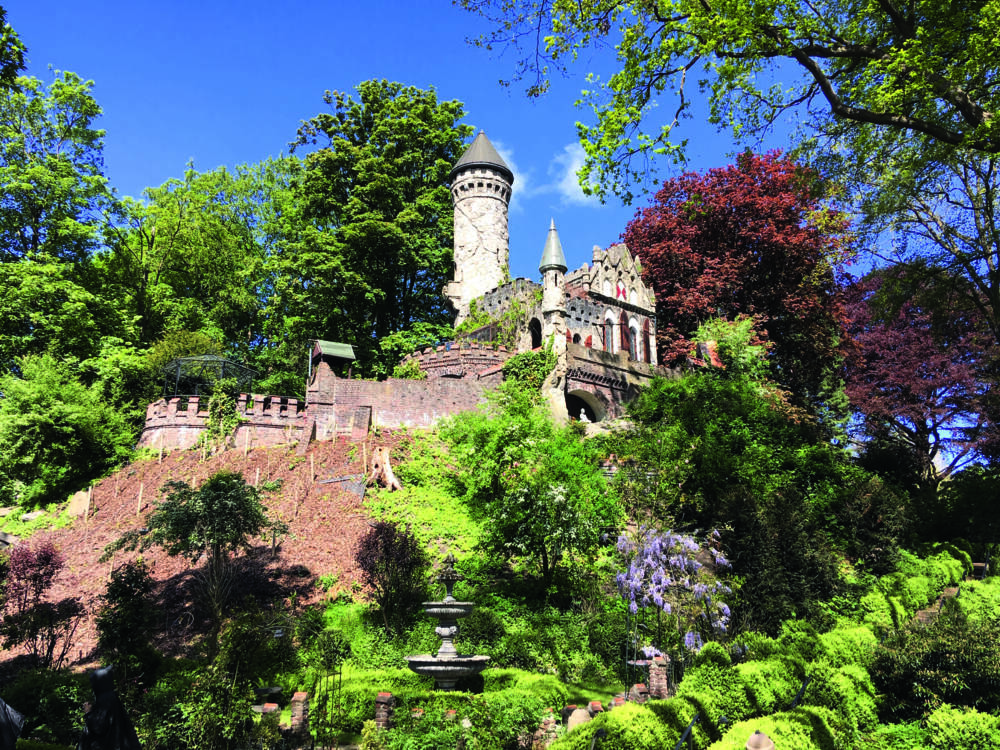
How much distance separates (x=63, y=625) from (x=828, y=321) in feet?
112

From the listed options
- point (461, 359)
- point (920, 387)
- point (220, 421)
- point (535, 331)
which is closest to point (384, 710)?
point (220, 421)

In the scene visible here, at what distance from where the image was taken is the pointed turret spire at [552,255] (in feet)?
107

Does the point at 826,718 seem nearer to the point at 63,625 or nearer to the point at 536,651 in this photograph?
the point at 536,651

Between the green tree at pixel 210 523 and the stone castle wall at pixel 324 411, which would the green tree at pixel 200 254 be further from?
the green tree at pixel 210 523

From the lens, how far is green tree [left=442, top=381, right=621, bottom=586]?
19641mm

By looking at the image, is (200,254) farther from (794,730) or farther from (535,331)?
(794,730)

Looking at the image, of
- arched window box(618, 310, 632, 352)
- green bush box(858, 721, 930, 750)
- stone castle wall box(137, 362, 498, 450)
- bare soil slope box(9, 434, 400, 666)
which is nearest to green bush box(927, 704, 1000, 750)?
green bush box(858, 721, 930, 750)

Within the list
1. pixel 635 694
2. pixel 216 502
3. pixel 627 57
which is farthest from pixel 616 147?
pixel 216 502

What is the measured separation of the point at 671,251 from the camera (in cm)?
3788

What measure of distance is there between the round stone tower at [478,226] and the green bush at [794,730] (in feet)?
100

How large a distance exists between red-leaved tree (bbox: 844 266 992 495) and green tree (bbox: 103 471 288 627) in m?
24.0

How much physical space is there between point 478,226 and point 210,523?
2685cm

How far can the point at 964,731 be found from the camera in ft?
30.1

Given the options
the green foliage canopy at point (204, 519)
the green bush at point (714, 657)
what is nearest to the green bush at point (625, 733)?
the green bush at point (714, 657)
